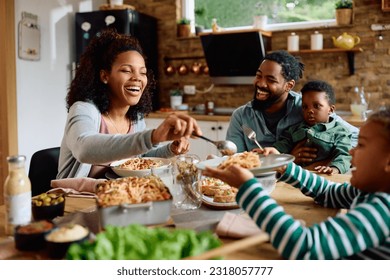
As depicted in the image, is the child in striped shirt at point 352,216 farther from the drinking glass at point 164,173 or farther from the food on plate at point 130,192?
the drinking glass at point 164,173

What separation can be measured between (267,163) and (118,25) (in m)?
3.39

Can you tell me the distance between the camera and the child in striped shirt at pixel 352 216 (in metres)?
0.91

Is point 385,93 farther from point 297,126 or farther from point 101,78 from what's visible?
point 101,78

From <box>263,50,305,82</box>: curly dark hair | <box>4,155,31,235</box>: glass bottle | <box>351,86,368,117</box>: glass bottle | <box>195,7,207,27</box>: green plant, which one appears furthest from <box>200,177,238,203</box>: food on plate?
<box>195,7,207,27</box>: green plant

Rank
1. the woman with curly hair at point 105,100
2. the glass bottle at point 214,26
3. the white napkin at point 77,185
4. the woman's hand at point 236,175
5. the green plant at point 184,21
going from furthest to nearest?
the green plant at point 184,21 < the glass bottle at point 214,26 < the woman with curly hair at point 105,100 < the white napkin at point 77,185 < the woman's hand at point 236,175

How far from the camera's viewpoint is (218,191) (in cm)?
142

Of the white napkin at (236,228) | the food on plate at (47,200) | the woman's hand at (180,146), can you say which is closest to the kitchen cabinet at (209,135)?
the woman's hand at (180,146)

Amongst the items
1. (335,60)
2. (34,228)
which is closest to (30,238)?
(34,228)

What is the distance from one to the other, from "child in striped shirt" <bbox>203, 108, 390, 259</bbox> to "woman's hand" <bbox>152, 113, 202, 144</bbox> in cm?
27

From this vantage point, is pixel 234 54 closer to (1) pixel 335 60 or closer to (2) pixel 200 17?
(2) pixel 200 17

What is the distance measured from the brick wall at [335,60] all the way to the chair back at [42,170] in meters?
2.81

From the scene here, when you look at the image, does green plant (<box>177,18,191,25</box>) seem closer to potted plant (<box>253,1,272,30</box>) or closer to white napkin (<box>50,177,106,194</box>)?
potted plant (<box>253,1,272,30</box>)

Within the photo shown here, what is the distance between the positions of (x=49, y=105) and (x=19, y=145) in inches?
21.7

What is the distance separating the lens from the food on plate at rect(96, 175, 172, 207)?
104 centimetres
